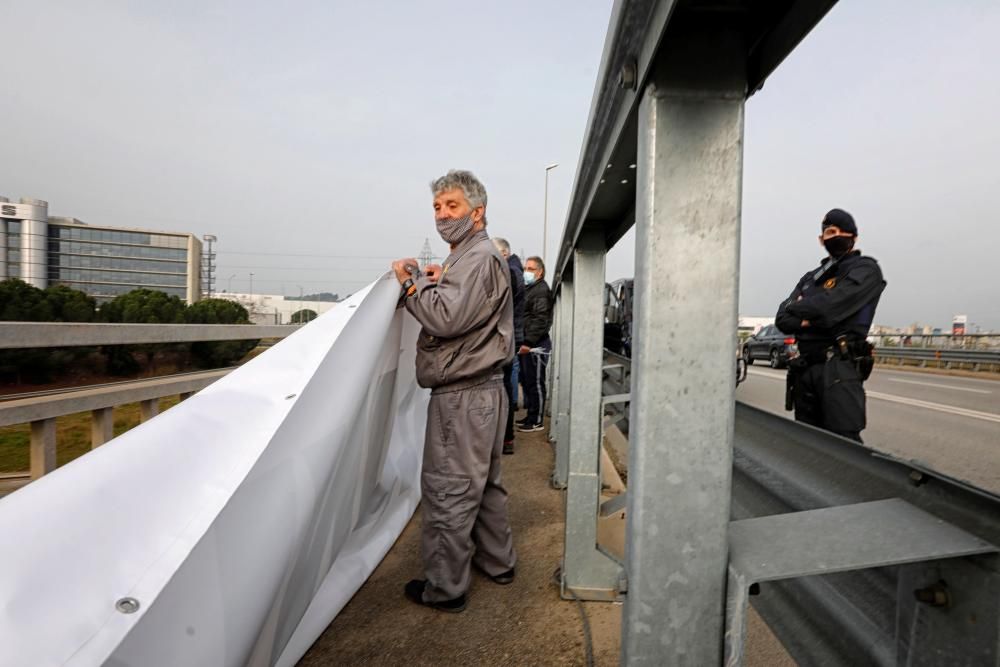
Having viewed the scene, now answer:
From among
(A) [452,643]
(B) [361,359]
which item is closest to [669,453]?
(B) [361,359]

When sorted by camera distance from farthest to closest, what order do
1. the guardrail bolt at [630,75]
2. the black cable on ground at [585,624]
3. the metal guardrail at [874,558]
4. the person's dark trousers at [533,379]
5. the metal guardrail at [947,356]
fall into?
1. the metal guardrail at [947,356]
2. the person's dark trousers at [533,379]
3. the black cable on ground at [585,624]
4. the guardrail bolt at [630,75]
5. the metal guardrail at [874,558]

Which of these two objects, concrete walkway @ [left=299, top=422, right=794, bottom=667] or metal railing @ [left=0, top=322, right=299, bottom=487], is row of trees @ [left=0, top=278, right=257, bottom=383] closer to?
metal railing @ [left=0, top=322, right=299, bottom=487]

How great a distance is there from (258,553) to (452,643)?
1.30m

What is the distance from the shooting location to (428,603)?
8.60 ft

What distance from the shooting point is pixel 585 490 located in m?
2.78

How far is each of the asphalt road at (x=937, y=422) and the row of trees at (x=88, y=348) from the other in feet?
15.2

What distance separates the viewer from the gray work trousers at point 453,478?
103 inches

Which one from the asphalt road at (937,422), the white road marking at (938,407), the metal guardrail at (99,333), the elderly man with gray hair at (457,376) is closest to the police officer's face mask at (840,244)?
the asphalt road at (937,422)

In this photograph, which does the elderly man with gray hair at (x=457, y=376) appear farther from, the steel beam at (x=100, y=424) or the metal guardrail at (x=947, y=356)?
the metal guardrail at (x=947, y=356)

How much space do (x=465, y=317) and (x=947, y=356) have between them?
25065 mm

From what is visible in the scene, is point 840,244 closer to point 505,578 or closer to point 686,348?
point 505,578

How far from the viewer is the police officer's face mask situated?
3419mm

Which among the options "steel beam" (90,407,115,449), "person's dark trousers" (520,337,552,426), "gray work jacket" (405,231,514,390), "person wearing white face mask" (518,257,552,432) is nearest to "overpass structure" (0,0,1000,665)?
"gray work jacket" (405,231,514,390)

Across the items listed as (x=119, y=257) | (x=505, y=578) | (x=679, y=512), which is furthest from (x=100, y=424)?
(x=119, y=257)
